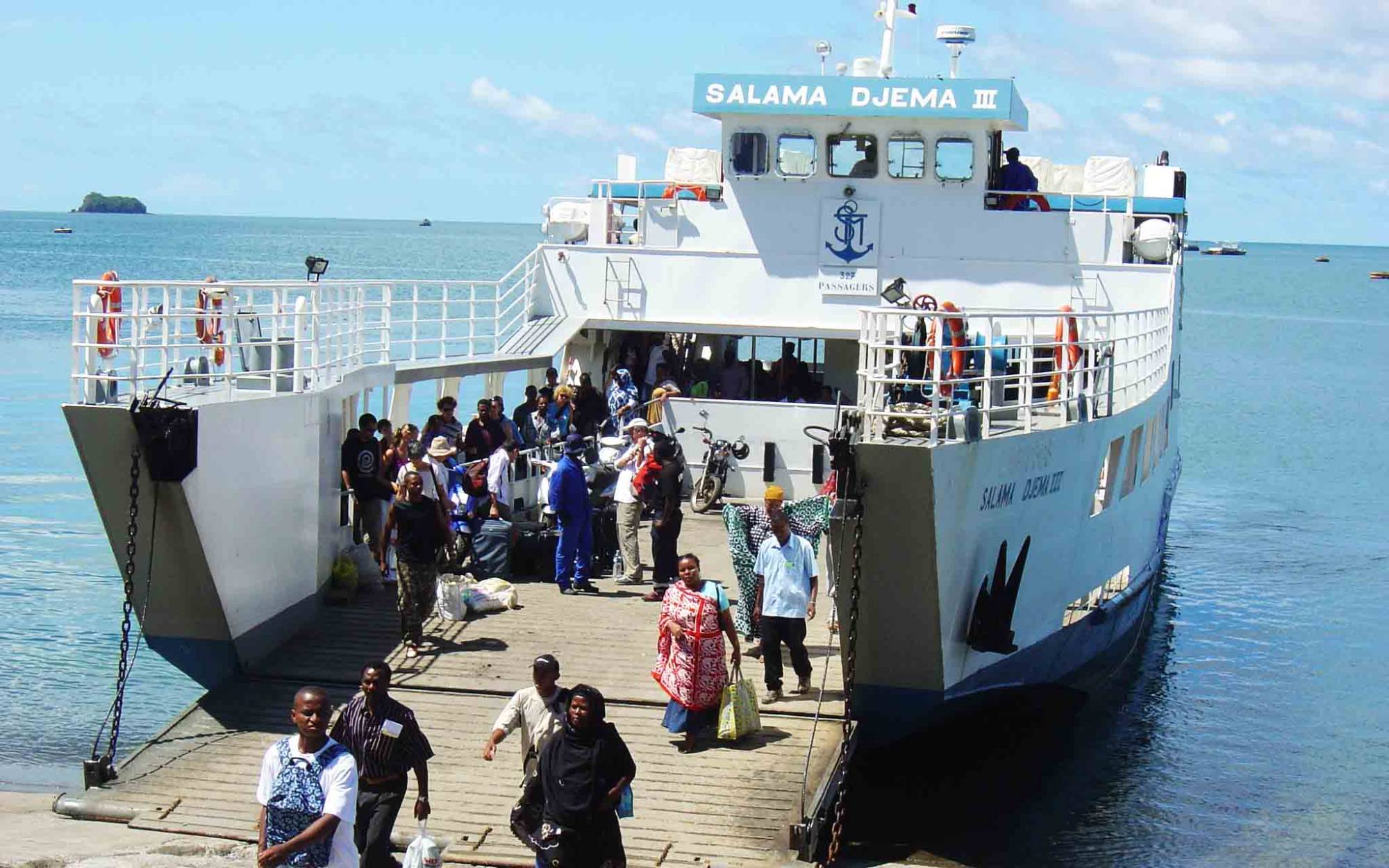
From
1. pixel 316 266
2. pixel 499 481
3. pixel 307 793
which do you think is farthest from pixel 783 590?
pixel 316 266

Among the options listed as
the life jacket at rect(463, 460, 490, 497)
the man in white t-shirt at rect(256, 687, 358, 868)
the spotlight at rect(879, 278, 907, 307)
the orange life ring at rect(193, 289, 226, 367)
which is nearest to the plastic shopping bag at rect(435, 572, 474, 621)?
the life jacket at rect(463, 460, 490, 497)

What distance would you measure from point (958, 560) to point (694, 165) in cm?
1208

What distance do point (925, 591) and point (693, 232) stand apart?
10233mm

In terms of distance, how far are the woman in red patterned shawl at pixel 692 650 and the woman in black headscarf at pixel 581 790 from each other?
282 centimetres

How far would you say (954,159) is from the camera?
66.7 feet

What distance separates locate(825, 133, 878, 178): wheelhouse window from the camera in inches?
805

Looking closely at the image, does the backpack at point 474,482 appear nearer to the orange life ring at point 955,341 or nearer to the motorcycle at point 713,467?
the motorcycle at point 713,467

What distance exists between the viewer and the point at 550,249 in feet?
69.5

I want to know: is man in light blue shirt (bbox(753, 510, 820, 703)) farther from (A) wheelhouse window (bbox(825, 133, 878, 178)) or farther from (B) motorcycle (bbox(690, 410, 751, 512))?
(A) wheelhouse window (bbox(825, 133, 878, 178))

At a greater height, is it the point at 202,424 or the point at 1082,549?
the point at 202,424

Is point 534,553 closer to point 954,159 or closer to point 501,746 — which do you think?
point 501,746

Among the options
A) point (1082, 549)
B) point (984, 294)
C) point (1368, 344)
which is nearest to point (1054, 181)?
point (984, 294)

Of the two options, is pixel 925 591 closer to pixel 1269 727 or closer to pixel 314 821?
pixel 314 821

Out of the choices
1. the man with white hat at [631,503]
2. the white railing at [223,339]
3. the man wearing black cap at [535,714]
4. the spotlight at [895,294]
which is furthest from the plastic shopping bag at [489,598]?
the man wearing black cap at [535,714]
